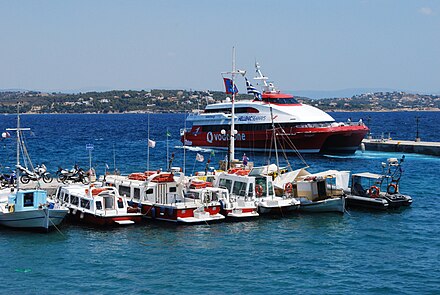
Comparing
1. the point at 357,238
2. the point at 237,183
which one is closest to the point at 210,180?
the point at 237,183

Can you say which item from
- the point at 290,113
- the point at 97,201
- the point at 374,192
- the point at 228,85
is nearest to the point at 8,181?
the point at 97,201

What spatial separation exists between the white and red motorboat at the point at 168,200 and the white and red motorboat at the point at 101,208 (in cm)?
123

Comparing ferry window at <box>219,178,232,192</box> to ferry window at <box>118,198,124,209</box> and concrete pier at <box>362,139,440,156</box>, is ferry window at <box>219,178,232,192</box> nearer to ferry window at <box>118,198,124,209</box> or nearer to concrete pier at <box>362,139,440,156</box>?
ferry window at <box>118,198,124,209</box>

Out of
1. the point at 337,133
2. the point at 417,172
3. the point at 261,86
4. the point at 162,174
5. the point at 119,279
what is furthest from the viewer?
the point at 261,86

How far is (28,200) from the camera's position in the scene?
115ft

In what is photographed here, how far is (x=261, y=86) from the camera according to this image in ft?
263

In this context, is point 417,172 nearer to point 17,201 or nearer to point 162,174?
point 162,174

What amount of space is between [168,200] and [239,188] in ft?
16.5

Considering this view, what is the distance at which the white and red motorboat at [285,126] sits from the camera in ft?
246

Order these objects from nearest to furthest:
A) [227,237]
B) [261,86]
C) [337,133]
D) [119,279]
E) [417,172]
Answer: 1. [119,279]
2. [227,237]
3. [417,172]
4. [337,133]
5. [261,86]

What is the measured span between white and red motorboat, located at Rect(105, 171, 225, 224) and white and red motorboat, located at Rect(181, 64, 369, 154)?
1326 inches

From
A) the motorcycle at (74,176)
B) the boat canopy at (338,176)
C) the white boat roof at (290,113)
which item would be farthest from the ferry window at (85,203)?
the white boat roof at (290,113)

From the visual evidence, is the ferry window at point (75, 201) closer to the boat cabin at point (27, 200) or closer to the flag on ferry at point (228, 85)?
the boat cabin at point (27, 200)

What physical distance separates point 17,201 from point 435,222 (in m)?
25.1
